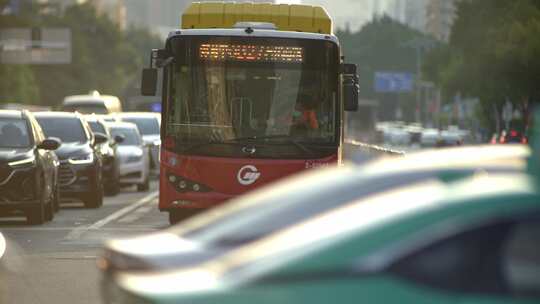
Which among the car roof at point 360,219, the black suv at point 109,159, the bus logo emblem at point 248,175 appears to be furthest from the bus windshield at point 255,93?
the car roof at point 360,219

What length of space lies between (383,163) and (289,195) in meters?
0.47

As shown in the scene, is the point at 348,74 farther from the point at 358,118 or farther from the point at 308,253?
the point at 358,118

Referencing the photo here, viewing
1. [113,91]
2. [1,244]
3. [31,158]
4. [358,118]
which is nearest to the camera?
[1,244]

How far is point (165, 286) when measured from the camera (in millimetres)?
5742

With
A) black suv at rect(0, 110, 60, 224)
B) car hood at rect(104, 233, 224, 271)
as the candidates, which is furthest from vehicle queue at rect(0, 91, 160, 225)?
car hood at rect(104, 233, 224, 271)

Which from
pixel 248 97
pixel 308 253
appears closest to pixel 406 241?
pixel 308 253

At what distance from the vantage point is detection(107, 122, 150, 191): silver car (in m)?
37.3

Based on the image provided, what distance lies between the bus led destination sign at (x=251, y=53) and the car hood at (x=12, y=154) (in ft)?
9.89

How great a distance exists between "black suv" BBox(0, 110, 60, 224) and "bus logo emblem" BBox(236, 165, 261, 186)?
3.02 metres

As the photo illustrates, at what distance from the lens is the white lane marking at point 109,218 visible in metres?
21.8

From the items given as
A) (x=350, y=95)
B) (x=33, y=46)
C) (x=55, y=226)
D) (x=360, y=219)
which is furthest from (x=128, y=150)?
(x=33, y=46)

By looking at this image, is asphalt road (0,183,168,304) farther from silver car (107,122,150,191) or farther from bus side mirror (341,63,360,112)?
silver car (107,122,150,191)

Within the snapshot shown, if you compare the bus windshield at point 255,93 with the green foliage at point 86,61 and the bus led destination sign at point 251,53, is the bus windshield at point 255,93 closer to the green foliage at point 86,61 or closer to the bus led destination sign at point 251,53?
the bus led destination sign at point 251,53

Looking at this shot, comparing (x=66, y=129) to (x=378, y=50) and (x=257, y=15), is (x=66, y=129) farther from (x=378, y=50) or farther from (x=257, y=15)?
(x=378, y=50)
